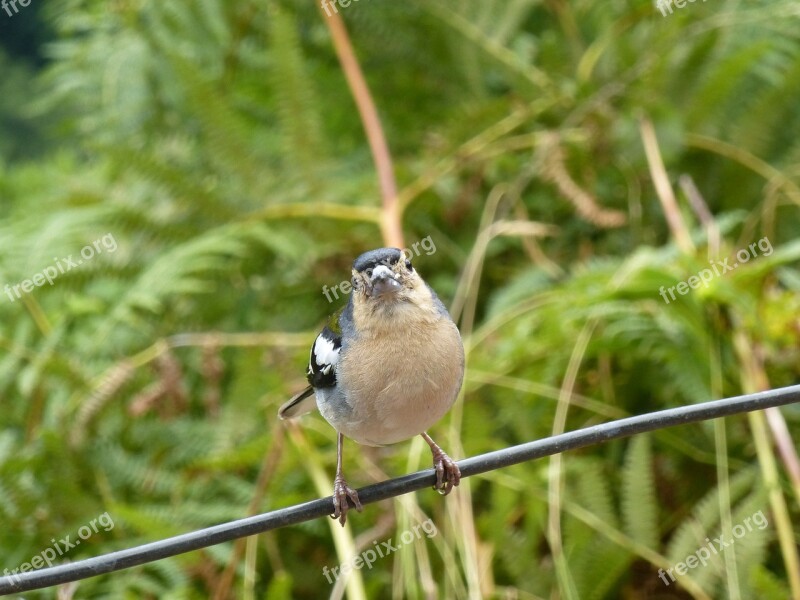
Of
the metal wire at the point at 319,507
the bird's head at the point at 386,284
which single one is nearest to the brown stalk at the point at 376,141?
the bird's head at the point at 386,284

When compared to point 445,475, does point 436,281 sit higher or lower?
higher

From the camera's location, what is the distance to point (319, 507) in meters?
2.00

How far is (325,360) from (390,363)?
30 centimetres

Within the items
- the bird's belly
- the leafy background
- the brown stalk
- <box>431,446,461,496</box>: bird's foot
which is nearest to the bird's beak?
the bird's belly

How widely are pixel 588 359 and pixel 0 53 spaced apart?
7.35m

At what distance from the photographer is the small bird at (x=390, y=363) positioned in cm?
242

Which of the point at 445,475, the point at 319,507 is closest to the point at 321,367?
the point at 445,475

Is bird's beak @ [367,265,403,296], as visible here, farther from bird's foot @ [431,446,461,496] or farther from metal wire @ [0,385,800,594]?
metal wire @ [0,385,800,594]

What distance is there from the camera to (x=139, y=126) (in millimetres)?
5434

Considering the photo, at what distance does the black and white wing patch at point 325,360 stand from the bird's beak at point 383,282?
219mm

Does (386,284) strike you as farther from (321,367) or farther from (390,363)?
(321,367)

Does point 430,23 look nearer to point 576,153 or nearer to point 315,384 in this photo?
point 576,153

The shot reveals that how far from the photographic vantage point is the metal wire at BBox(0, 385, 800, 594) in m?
1.90

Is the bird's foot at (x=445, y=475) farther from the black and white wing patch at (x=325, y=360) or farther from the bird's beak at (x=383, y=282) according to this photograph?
the bird's beak at (x=383, y=282)
